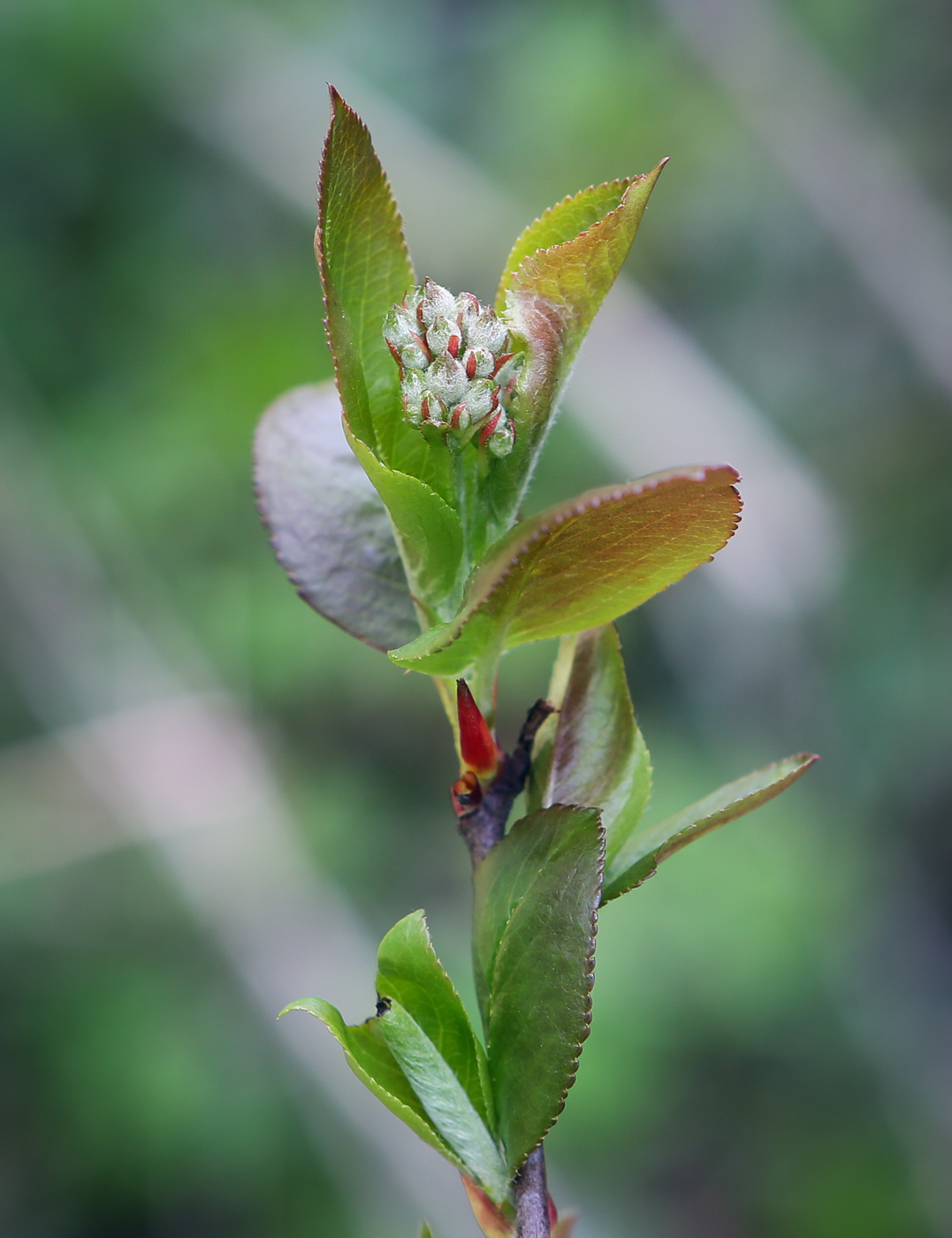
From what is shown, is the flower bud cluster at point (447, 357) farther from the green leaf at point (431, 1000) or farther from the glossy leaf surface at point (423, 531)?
the green leaf at point (431, 1000)

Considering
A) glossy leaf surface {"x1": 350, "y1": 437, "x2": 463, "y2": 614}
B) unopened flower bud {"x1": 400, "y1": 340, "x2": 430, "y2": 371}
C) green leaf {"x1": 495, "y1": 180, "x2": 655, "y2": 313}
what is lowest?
glossy leaf surface {"x1": 350, "y1": 437, "x2": 463, "y2": 614}

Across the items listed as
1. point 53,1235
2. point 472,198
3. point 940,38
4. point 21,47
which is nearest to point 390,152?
A: point 472,198

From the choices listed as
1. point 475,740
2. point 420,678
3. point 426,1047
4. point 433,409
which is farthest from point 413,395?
point 420,678

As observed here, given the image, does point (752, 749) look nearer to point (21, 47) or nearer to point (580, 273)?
point (580, 273)

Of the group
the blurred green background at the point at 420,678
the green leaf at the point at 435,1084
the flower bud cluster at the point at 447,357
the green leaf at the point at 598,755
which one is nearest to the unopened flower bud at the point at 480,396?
the flower bud cluster at the point at 447,357

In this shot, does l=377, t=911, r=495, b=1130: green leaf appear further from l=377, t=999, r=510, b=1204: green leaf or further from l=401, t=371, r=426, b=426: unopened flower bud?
l=401, t=371, r=426, b=426: unopened flower bud

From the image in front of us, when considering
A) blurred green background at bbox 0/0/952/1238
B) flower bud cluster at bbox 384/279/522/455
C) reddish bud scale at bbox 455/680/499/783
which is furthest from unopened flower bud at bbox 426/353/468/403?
blurred green background at bbox 0/0/952/1238

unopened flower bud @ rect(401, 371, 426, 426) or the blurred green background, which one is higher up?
the blurred green background
